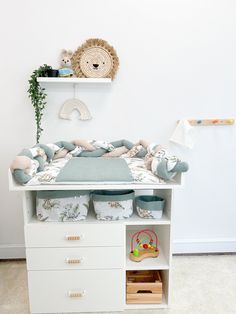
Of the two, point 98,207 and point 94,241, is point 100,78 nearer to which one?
point 98,207

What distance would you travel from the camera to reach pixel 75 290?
1731 millimetres

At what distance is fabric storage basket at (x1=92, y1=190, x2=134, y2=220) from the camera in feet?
5.54

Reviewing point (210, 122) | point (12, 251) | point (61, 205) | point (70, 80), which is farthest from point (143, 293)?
point (70, 80)

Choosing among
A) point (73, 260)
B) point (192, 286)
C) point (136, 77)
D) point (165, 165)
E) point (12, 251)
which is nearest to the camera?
point (165, 165)

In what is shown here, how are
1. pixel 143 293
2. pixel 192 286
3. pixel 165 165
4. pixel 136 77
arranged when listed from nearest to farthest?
pixel 165 165
pixel 143 293
pixel 192 286
pixel 136 77

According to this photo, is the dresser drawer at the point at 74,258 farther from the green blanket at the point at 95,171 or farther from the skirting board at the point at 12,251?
the skirting board at the point at 12,251

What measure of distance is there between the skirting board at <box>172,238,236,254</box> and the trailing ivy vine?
1.41 metres

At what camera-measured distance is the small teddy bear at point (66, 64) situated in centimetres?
208

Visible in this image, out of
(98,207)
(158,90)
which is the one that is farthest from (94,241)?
(158,90)

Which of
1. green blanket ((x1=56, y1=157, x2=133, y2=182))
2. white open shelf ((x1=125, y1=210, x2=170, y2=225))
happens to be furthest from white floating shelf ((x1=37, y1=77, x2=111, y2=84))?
white open shelf ((x1=125, y1=210, x2=170, y2=225))

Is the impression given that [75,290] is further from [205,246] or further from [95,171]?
[205,246]

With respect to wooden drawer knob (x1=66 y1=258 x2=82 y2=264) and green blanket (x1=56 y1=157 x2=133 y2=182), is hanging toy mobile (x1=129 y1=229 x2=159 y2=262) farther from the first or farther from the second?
green blanket (x1=56 y1=157 x2=133 y2=182)

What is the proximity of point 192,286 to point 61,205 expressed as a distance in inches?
42.7

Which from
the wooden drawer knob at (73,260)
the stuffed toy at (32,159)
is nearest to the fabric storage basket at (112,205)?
the wooden drawer knob at (73,260)
